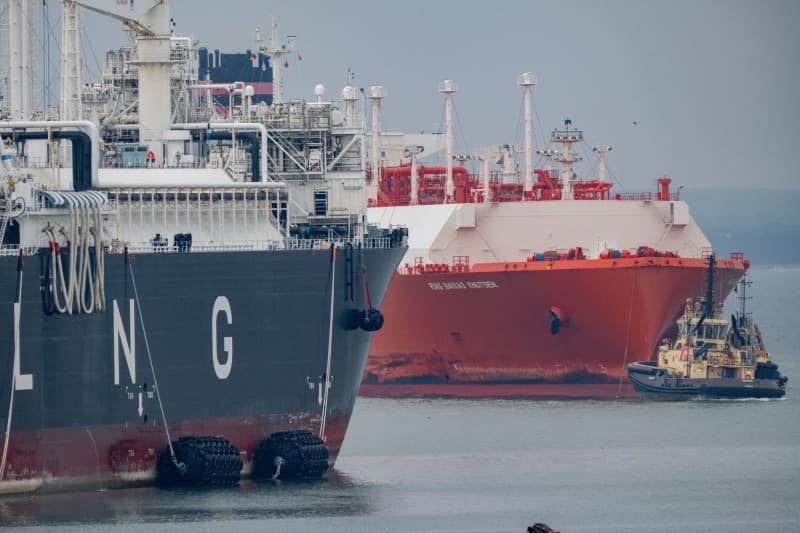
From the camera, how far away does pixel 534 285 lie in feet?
260

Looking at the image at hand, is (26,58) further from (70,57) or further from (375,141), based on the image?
(375,141)

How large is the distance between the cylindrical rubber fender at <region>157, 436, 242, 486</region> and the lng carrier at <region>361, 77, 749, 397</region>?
2836 cm

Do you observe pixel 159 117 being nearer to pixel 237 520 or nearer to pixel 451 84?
pixel 237 520

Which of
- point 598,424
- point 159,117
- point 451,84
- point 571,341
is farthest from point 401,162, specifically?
point 159,117

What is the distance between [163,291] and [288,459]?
509 cm

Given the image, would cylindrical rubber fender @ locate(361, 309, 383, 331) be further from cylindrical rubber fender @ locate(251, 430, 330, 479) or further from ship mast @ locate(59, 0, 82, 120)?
ship mast @ locate(59, 0, 82, 120)

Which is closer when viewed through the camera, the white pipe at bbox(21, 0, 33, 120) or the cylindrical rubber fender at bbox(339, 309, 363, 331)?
the cylindrical rubber fender at bbox(339, 309, 363, 331)

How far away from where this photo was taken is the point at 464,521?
48.8 metres

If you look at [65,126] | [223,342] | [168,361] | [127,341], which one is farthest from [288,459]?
[65,126]

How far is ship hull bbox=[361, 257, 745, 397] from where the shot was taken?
3061 inches

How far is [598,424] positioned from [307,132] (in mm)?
12748

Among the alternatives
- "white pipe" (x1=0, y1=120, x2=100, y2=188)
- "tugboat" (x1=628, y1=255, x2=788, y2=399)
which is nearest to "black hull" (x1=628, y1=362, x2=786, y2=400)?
"tugboat" (x1=628, y1=255, x2=788, y2=399)

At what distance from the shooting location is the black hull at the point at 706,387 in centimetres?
7356

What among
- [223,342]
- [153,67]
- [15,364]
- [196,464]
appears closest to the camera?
[15,364]
